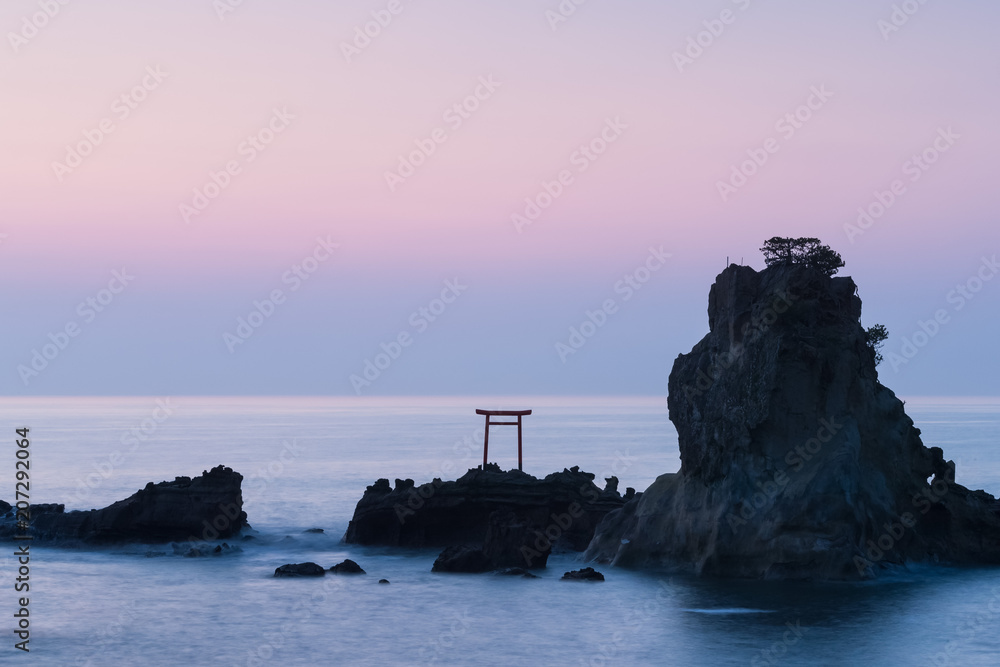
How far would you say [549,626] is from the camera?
50594 millimetres

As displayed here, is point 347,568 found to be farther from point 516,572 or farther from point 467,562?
point 516,572

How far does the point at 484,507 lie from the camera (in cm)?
7212

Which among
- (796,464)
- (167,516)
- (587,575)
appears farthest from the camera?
(167,516)

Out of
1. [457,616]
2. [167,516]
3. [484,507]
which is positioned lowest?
[457,616]

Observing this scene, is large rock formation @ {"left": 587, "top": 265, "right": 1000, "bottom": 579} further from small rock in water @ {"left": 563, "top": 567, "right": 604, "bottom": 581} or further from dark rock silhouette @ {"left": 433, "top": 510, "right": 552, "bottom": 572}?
dark rock silhouette @ {"left": 433, "top": 510, "right": 552, "bottom": 572}

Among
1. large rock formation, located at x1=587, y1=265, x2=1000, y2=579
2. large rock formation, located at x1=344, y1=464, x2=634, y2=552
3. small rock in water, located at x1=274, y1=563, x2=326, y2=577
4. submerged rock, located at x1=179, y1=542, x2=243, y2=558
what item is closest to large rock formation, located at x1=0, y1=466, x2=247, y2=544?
submerged rock, located at x1=179, y1=542, x2=243, y2=558

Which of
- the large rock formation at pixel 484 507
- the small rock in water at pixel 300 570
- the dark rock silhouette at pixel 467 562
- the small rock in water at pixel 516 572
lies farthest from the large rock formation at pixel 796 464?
the small rock in water at pixel 300 570

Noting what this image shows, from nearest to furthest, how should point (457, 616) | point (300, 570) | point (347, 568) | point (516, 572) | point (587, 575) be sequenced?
1. point (457, 616)
2. point (587, 575)
3. point (516, 572)
4. point (347, 568)
5. point (300, 570)

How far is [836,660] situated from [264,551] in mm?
40789

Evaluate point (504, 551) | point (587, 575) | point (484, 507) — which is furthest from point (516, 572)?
point (484, 507)

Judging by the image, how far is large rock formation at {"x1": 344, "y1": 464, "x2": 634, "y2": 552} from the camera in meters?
71.9

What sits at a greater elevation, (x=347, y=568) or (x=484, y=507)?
(x=484, y=507)

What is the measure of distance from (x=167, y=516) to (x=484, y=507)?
19425 millimetres

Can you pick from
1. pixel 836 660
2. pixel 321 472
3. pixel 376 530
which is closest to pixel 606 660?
pixel 836 660
